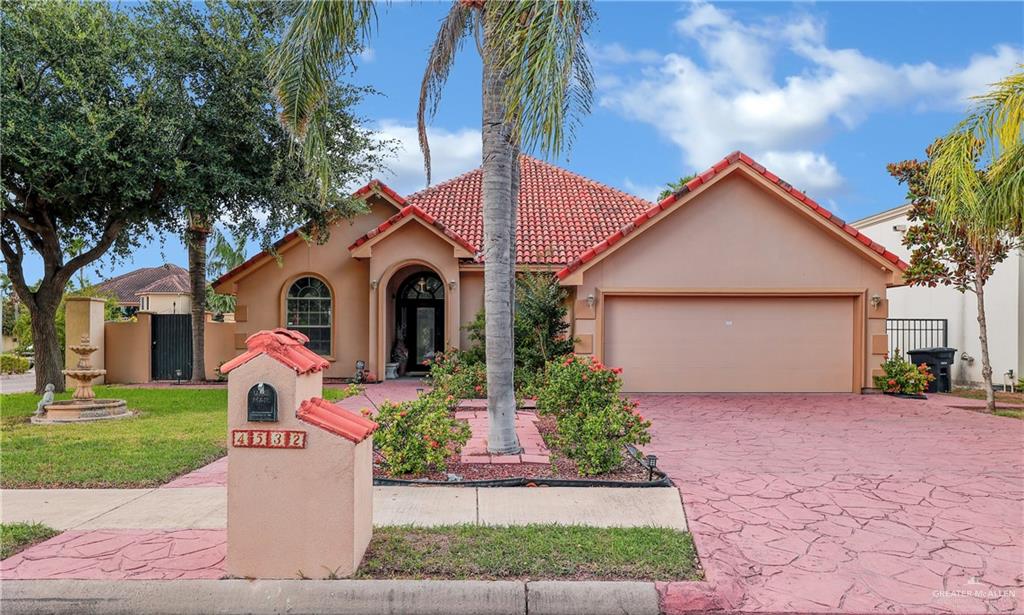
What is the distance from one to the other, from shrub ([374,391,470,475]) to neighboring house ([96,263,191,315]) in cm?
3638

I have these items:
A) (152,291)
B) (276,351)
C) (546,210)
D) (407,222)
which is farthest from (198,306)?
A: (152,291)

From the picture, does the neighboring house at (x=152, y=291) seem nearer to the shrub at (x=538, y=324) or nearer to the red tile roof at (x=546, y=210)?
the red tile roof at (x=546, y=210)

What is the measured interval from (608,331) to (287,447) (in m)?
11.6

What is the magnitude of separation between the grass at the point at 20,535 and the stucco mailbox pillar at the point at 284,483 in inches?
74.6

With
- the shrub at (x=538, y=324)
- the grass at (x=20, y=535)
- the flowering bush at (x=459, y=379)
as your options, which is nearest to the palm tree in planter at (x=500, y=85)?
the grass at (x=20, y=535)

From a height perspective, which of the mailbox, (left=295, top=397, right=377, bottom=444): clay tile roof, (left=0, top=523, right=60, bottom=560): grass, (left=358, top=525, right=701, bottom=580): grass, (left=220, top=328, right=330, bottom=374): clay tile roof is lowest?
(left=0, top=523, right=60, bottom=560): grass

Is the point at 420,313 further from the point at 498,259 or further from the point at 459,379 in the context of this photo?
the point at 498,259

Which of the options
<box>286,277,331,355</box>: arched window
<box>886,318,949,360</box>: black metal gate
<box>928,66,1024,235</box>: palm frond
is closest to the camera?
<box>928,66,1024,235</box>: palm frond

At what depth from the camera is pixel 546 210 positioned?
66.9 ft

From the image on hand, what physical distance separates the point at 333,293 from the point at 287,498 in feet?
47.5

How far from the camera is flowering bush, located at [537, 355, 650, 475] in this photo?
6.96m

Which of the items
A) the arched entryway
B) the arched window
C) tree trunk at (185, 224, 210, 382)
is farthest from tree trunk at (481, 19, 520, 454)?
tree trunk at (185, 224, 210, 382)

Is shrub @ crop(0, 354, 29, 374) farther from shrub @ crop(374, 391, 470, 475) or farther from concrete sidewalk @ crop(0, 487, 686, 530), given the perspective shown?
shrub @ crop(374, 391, 470, 475)

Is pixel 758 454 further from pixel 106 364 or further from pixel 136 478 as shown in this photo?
pixel 106 364
